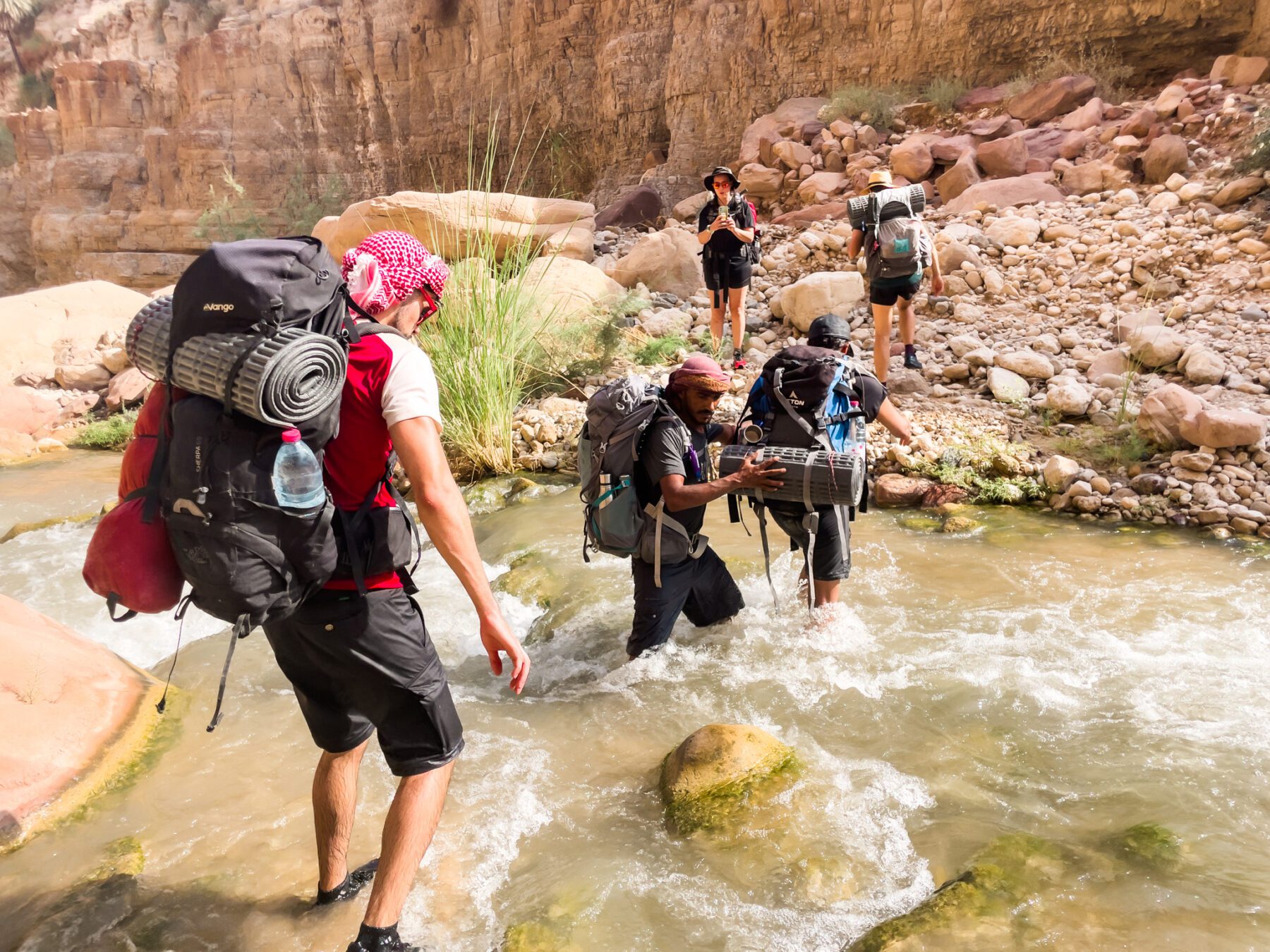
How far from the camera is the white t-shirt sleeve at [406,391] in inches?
72.2

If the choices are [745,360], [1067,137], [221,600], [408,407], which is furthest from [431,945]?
[1067,137]

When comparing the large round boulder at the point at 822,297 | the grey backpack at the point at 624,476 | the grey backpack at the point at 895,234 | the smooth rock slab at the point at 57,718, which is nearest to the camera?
the smooth rock slab at the point at 57,718

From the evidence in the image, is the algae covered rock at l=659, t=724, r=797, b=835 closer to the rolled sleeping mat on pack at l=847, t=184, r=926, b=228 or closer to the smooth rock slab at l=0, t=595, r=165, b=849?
the smooth rock slab at l=0, t=595, r=165, b=849

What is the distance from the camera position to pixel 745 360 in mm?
7613

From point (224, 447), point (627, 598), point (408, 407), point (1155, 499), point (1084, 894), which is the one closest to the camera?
point (224, 447)

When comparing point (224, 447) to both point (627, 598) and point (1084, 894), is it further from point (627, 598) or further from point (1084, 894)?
point (627, 598)

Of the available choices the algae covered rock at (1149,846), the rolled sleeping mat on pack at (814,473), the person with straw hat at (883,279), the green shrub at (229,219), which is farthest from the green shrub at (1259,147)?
the green shrub at (229,219)

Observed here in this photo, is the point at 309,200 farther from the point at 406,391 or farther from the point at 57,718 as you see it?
the point at 406,391

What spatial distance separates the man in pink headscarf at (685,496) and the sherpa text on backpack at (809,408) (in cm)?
19

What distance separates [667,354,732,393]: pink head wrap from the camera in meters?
3.15

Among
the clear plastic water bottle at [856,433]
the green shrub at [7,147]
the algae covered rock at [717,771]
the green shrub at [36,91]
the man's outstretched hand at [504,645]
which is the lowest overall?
the algae covered rock at [717,771]

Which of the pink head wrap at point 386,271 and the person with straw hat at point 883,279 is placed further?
the person with straw hat at point 883,279

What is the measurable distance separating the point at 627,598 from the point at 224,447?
9.85 ft

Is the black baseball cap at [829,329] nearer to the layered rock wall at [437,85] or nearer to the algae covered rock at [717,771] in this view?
the algae covered rock at [717,771]
